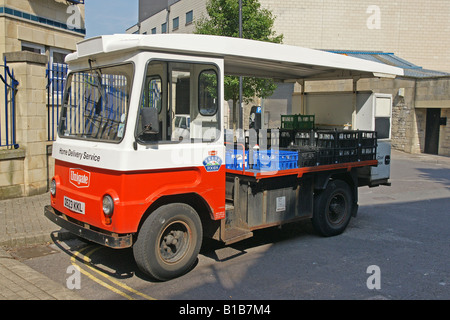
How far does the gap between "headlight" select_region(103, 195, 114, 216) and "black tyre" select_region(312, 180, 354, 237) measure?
3.44m

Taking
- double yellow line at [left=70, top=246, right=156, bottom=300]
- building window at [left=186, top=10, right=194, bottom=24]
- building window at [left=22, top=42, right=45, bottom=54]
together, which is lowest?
double yellow line at [left=70, top=246, right=156, bottom=300]

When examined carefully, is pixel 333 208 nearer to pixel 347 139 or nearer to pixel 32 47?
pixel 347 139

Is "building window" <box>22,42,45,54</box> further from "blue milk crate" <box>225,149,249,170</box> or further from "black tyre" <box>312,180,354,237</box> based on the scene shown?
"black tyre" <box>312,180,354,237</box>

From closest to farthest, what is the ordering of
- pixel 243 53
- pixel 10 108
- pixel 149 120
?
pixel 149 120 < pixel 243 53 < pixel 10 108

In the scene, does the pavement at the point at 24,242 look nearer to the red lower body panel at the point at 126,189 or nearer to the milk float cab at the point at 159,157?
the milk float cab at the point at 159,157

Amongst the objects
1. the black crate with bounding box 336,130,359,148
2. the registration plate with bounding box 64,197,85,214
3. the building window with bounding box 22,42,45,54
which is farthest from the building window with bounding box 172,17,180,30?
the registration plate with bounding box 64,197,85,214

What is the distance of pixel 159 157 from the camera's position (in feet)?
15.5

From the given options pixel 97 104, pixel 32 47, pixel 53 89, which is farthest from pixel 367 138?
pixel 32 47

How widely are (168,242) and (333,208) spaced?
321cm

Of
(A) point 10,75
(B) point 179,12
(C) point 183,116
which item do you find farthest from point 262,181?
(B) point 179,12

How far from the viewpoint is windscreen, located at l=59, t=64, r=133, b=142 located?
478cm

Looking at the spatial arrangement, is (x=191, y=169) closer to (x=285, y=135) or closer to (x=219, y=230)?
(x=219, y=230)

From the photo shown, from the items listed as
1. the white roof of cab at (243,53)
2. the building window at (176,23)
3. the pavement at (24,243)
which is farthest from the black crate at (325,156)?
the building window at (176,23)

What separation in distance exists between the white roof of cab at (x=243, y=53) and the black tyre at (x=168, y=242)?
Answer: 1.76 m
